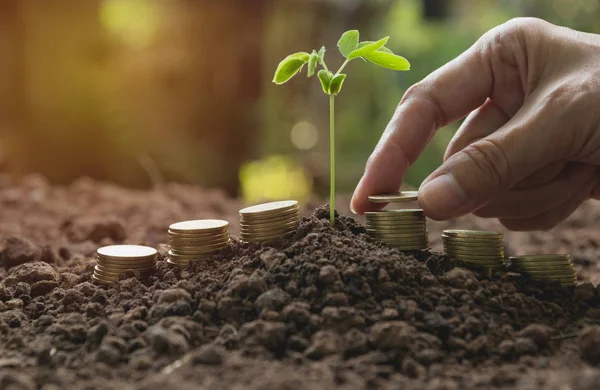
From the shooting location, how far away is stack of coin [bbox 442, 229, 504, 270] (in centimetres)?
231

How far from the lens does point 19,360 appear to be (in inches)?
Result: 67.1

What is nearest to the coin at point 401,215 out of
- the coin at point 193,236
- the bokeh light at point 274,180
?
the coin at point 193,236

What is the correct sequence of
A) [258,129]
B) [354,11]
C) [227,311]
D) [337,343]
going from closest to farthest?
[337,343] → [227,311] → [258,129] → [354,11]

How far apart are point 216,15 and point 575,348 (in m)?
6.46

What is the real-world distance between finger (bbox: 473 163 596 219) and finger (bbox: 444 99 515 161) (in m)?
0.37

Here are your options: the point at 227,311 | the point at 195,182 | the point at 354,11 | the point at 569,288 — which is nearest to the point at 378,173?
the point at 569,288

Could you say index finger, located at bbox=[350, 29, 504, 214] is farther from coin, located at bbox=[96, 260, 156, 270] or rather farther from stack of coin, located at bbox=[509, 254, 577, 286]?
coin, located at bbox=[96, 260, 156, 270]

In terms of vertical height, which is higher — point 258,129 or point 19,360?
point 258,129

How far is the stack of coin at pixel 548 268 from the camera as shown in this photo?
2295mm

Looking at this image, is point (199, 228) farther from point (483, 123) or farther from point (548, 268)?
point (483, 123)

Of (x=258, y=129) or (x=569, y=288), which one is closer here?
(x=569, y=288)

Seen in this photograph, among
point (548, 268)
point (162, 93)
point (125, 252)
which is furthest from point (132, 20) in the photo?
point (548, 268)

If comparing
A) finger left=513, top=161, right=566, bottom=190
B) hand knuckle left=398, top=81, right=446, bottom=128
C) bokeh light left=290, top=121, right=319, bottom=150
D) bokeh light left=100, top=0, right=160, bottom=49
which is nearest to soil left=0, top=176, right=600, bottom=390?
hand knuckle left=398, top=81, right=446, bottom=128

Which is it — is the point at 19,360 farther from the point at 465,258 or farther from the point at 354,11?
the point at 354,11
